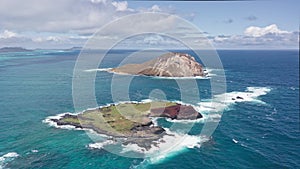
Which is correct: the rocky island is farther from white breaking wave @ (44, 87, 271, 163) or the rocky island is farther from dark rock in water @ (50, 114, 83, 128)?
dark rock in water @ (50, 114, 83, 128)

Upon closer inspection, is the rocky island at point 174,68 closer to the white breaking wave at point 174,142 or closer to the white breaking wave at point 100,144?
the white breaking wave at point 174,142

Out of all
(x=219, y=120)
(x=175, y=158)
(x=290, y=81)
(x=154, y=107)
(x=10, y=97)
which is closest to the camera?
(x=175, y=158)

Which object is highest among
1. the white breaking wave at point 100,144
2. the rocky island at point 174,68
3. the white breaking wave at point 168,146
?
the rocky island at point 174,68

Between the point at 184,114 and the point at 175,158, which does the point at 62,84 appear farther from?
the point at 175,158

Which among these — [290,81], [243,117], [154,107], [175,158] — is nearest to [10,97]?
[154,107]

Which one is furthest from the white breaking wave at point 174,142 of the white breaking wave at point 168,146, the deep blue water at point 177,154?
the deep blue water at point 177,154

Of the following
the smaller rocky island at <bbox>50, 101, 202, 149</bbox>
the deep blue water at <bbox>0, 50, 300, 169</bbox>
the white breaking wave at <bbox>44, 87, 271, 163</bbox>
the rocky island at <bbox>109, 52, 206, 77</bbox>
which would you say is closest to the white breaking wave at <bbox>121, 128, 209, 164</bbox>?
the white breaking wave at <bbox>44, 87, 271, 163</bbox>

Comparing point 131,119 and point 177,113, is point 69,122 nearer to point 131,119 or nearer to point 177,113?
point 131,119

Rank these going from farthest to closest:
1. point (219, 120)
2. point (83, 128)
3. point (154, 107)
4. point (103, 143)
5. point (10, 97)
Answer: point (10, 97) → point (154, 107) → point (219, 120) → point (83, 128) → point (103, 143)
